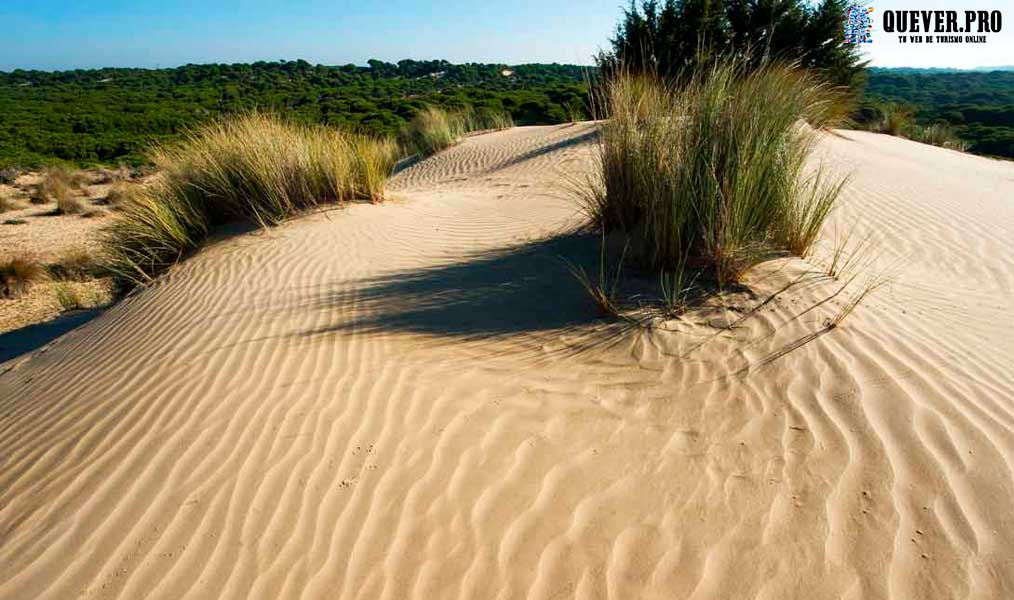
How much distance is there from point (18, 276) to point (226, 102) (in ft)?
121

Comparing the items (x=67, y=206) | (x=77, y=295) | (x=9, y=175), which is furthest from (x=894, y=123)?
(x=9, y=175)

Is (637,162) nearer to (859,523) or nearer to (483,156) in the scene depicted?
(859,523)

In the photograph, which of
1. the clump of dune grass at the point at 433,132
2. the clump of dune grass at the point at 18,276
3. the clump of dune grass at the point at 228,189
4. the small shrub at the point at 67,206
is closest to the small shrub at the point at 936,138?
the clump of dune grass at the point at 433,132

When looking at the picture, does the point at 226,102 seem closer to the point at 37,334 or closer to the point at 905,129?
the point at 37,334

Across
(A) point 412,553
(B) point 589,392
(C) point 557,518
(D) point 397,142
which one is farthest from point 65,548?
(D) point 397,142

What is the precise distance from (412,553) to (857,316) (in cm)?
305

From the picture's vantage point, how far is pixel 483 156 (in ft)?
48.6

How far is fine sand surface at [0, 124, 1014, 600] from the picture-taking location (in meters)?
2.05

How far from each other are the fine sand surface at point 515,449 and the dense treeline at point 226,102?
3.64 metres

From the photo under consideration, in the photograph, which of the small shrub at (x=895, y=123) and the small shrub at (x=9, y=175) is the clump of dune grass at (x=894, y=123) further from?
the small shrub at (x=9, y=175)

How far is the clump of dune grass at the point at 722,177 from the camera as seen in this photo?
12.9 feet

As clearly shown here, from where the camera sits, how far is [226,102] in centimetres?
3975

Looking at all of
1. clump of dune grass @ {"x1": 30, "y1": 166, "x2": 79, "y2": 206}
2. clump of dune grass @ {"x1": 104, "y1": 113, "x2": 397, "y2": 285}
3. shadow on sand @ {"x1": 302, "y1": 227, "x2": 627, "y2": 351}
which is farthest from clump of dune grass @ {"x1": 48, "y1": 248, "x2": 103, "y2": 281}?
shadow on sand @ {"x1": 302, "y1": 227, "x2": 627, "y2": 351}

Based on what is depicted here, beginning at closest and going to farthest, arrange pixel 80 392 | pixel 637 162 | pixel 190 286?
1. pixel 80 392
2. pixel 637 162
3. pixel 190 286
